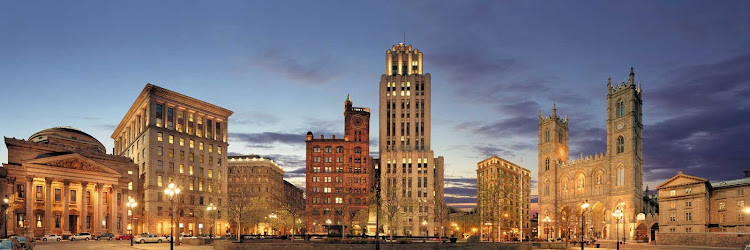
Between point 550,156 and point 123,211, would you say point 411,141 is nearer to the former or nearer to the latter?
point 550,156

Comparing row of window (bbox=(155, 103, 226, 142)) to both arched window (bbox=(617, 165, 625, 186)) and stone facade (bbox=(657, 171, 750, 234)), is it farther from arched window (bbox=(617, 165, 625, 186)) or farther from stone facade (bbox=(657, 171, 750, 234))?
stone facade (bbox=(657, 171, 750, 234))

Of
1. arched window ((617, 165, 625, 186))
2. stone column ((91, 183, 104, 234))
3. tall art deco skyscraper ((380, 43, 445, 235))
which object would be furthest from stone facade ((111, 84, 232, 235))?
arched window ((617, 165, 625, 186))

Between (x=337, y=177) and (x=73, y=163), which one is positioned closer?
(x=73, y=163)

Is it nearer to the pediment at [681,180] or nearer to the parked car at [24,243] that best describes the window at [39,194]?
the parked car at [24,243]

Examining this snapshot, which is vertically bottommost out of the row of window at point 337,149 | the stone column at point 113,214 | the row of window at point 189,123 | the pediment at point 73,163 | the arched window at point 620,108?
the stone column at point 113,214

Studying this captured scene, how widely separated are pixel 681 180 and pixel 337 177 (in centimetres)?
9108

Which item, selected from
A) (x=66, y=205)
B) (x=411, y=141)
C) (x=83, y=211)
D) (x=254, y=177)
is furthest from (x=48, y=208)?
(x=411, y=141)

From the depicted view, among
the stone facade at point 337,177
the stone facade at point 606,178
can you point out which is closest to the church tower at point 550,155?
the stone facade at point 606,178

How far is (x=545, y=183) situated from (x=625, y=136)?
28522 mm

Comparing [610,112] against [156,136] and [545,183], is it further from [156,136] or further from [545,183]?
[156,136]

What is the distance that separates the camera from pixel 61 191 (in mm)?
98562

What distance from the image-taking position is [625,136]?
4843 inches

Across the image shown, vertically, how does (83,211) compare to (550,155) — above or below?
below

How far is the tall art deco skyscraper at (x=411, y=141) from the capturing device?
152 m
